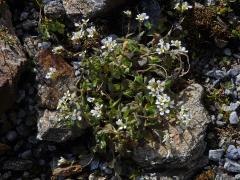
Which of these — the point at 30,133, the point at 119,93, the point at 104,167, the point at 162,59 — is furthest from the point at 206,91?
the point at 30,133

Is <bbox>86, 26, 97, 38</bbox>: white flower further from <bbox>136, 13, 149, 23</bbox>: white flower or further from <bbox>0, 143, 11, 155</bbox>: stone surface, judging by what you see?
<bbox>0, 143, 11, 155</bbox>: stone surface

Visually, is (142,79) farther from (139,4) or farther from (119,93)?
(139,4)

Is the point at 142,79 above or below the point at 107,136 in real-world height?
above

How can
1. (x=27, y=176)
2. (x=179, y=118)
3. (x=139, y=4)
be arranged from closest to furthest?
(x=179, y=118) → (x=27, y=176) → (x=139, y=4)

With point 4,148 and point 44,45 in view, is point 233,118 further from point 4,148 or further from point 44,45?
point 4,148

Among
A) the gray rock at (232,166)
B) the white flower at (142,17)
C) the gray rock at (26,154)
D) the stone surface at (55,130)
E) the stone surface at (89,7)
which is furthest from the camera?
the stone surface at (89,7)

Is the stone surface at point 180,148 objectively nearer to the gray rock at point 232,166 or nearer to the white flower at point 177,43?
the gray rock at point 232,166

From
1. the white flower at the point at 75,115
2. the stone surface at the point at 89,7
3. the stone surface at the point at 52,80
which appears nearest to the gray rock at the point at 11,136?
the stone surface at the point at 52,80
